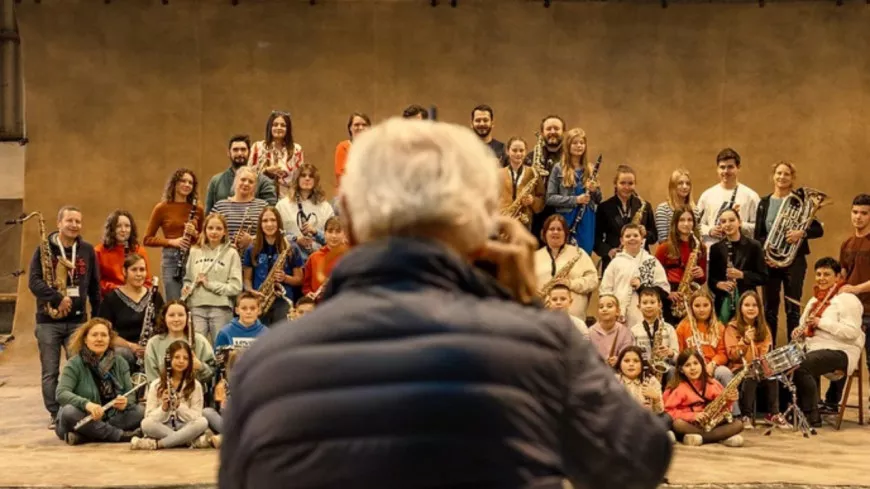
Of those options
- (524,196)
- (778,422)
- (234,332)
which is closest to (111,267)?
(234,332)

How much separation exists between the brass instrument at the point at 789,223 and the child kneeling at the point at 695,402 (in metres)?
1.51

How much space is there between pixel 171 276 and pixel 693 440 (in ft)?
11.6

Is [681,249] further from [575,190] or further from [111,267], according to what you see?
[111,267]

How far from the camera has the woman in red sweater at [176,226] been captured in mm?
8156

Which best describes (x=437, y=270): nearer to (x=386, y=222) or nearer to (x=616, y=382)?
(x=386, y=222)

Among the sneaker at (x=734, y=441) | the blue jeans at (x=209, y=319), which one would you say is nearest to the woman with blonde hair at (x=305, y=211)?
the blue jeans at (x=209, y=319)

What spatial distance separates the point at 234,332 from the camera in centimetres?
759

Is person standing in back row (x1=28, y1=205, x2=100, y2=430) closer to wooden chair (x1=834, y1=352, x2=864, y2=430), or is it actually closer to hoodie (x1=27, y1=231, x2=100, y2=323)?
hoodie (x1=27, y1=231, x2=100, y2=323)

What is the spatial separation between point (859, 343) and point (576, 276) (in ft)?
6.07

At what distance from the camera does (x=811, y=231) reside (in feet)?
28.5

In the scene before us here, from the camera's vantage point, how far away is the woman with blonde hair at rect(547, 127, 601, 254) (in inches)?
331

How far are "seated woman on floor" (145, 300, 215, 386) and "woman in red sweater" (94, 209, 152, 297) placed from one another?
29.0 inches

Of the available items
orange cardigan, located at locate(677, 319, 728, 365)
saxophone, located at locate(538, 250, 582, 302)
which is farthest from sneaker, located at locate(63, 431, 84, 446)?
orange cardigan, located at locate(677, 319, 728, 365)

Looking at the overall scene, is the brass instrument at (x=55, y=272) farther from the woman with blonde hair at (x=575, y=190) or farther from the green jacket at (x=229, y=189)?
the woman with blonde hair at (x=575, y=190)
